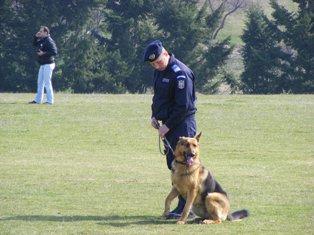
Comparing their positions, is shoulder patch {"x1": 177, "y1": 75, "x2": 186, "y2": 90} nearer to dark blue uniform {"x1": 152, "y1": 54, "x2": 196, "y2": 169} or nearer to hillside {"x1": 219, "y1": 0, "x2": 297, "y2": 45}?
dark blue uniform {"x1": 152, "y1": 54, "x2": 196, "y2": 169}

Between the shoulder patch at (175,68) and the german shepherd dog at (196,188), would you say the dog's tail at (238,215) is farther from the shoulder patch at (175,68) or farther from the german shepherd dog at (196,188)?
the shoulder patch at (175,68)

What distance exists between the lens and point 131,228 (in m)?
10.0

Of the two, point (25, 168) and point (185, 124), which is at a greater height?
point (185, 124)

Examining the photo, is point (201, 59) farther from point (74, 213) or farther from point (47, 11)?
point (74, 213)

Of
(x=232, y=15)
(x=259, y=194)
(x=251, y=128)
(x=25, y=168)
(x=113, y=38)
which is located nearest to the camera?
(x=259, y=194)

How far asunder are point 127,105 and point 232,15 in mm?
48079

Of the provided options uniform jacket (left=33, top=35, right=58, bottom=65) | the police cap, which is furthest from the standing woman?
the police cap

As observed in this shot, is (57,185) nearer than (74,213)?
No

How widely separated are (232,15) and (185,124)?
61835 millimetres

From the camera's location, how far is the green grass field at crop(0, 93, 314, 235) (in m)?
10.5

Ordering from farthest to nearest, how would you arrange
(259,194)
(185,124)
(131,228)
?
(259,194) → (185,124) → (131,228)

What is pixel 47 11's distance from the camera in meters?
43.8

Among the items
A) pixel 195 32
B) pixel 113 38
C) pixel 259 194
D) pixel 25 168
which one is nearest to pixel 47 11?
pixel 113 38

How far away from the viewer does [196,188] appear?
10.4 meters
